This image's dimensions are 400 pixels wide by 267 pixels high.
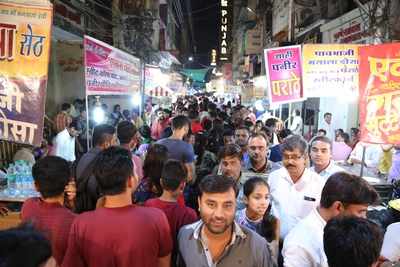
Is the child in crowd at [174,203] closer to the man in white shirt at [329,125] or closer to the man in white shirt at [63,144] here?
the man in white shirt at [63,144]

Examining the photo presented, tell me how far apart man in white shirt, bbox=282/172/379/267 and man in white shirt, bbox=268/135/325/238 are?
1057 millimetres

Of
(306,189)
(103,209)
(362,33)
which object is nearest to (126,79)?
(306,189)

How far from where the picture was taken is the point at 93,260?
288cm

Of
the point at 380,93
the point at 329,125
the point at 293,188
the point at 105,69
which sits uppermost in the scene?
the point at 105,69

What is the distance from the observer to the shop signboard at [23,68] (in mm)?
4152

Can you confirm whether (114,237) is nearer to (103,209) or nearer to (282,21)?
(103,209)

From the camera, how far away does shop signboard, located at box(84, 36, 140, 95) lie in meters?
6.17

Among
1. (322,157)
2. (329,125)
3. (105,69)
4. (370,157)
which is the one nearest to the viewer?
(322,157)

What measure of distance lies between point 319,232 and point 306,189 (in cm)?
132

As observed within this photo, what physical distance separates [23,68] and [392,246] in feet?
12.8

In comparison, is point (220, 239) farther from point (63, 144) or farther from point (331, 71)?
point (63, 144)

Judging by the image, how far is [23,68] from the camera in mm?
4180

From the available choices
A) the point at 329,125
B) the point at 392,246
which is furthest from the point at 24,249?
the point at 329,125

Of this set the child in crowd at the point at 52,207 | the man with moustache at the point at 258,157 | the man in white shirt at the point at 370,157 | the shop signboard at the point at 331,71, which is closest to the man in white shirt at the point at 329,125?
the man in white shirt at the point at 370,157
